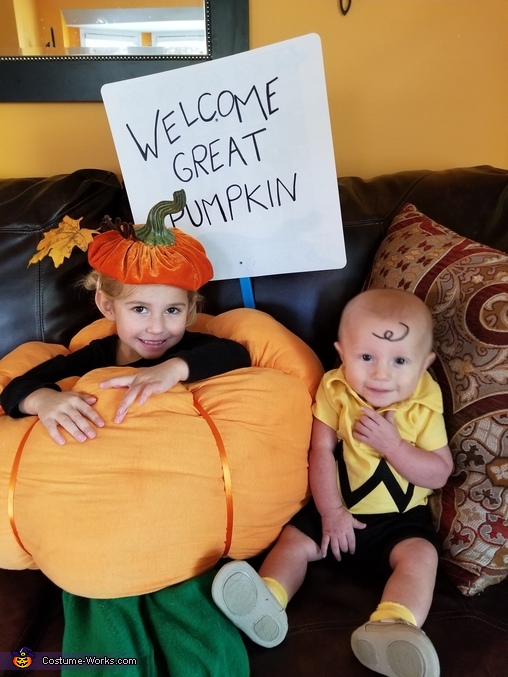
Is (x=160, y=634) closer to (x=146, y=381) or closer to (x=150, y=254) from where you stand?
(x=146, y=381)

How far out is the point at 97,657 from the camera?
73cm

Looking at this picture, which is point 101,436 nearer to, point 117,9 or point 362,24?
point 117,9

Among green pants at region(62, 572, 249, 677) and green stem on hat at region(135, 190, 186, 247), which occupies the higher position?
green stem on hat at region(135, 190, 186, 247)

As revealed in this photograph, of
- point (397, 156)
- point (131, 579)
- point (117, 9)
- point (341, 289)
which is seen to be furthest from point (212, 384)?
point (117, 9)

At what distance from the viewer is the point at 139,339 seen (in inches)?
41.5

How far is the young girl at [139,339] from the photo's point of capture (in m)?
0.86

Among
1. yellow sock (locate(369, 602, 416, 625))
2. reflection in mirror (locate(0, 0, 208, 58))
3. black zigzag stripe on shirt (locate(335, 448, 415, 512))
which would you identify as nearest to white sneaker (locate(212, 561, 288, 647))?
yellow sock (locate(369, 602, 416, 625))

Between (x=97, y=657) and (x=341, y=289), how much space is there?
2.69ft

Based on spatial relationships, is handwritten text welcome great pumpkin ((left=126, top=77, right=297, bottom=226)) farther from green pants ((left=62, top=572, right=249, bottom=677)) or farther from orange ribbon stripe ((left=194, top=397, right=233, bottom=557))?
green pants ((left=62, top=572, right=249, bottom=677))

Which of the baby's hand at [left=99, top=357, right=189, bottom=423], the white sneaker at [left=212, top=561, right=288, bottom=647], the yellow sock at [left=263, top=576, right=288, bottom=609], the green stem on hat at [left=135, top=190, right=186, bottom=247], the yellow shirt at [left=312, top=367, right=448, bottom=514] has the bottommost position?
the yellow sock at [left=263, top=576, right=288, bottom=609]

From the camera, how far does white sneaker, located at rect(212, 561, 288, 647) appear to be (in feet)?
2.47

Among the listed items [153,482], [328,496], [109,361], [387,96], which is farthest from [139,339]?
[387,96]

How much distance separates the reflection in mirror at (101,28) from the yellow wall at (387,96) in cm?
14

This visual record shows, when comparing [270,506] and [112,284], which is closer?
[270,506]
